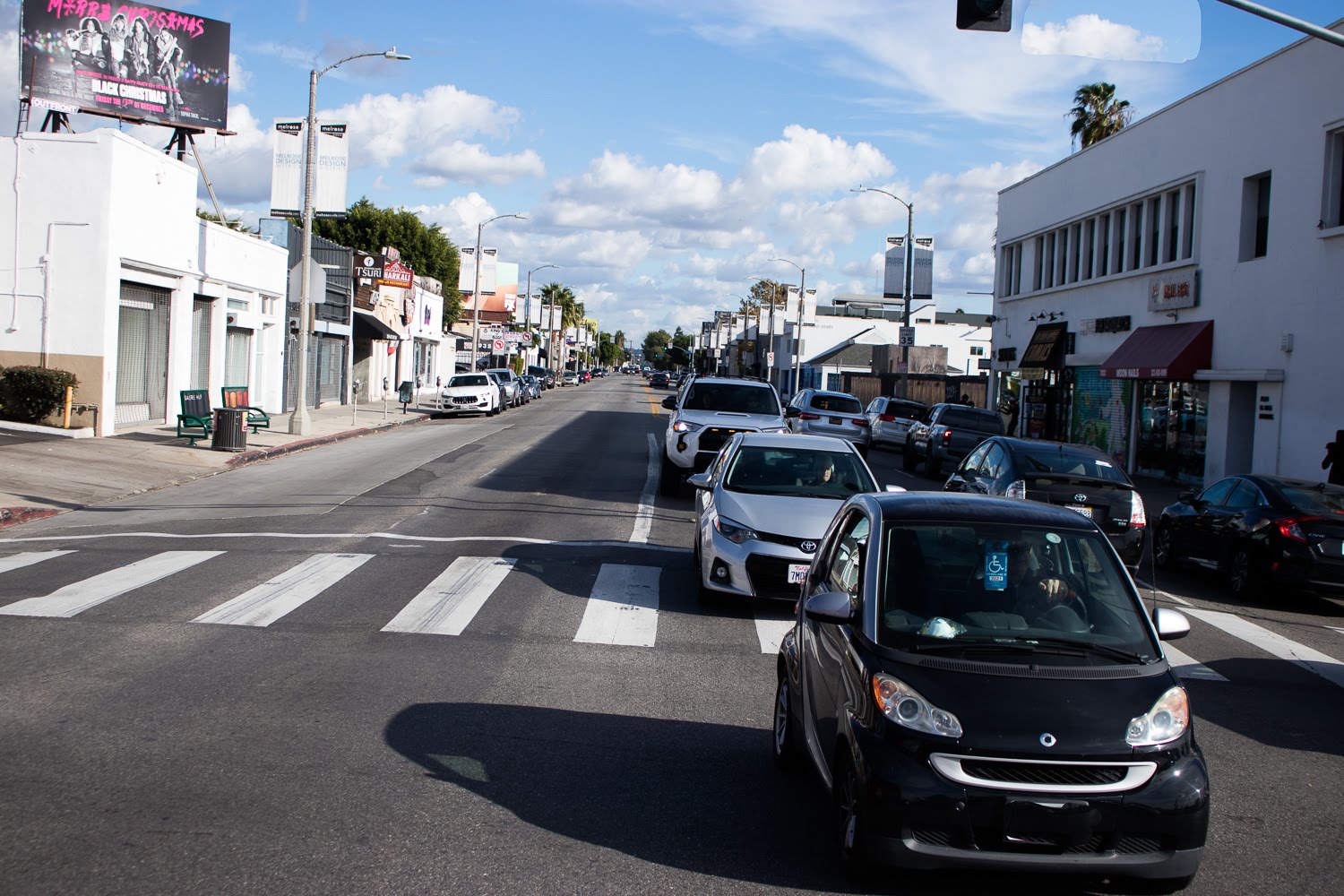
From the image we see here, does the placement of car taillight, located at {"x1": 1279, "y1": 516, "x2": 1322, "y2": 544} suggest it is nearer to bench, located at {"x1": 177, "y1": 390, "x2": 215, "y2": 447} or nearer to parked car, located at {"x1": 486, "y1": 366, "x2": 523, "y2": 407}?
bench, located at {"x1": 177, "y1": 390, "x2": 215, "y2": 447}

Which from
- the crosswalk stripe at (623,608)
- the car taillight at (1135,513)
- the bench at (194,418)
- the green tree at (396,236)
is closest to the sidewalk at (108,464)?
the bench at (194,418)

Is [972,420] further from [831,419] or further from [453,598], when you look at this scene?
[453,598]

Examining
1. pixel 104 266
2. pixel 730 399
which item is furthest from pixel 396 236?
pixel 730 399

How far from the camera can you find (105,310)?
25391 mm

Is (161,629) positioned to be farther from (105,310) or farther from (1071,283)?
(1071,283)

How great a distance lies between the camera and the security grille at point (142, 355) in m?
27.2

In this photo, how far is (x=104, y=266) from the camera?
25312 millimetres

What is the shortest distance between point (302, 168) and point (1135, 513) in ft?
76.8

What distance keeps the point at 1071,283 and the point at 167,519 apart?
30803 millimetres

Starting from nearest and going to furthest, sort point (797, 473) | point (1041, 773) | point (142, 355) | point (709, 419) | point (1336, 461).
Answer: point (1041, 773), point (797, 473), point (709, 419), point (1336, 461), point (142, 355)

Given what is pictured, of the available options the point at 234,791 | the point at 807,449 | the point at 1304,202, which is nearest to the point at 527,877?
the point at 234,791

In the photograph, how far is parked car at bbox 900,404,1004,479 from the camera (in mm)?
26047

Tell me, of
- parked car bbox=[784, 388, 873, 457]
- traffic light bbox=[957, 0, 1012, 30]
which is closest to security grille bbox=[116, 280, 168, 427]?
parked car bbox=[784, 388, 873, 457]

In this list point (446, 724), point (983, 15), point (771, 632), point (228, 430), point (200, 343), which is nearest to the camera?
point (446, 724)
